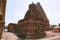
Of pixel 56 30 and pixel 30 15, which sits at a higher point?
pixel 30 15

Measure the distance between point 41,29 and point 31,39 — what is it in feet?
27.5

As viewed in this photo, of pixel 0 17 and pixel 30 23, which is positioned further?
pixel 30 23

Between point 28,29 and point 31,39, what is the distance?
648cm

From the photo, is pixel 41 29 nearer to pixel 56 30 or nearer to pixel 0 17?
pixel 56 30

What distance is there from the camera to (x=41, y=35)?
35.3 m

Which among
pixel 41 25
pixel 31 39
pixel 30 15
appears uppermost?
pixel 30 15

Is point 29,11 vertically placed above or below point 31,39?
above

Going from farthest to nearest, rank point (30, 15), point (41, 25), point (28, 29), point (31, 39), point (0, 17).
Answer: point (30, 15)
point (41, 25)
point (28, 29)
point (31, 39)
point (0, 17)

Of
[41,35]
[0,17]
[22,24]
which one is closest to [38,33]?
[41,35]

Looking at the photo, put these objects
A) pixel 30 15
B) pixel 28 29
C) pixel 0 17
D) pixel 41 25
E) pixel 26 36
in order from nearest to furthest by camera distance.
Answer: pixel 0 17 < pixel 26 36 < pixel 28 29 < pixel 41 25 < pixel 30 15

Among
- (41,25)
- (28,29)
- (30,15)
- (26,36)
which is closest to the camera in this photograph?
(26,36)

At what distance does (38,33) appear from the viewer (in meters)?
35.5

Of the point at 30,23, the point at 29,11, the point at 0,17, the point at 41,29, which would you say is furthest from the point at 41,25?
the point at 0,17

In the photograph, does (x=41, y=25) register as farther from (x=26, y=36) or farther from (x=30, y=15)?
(x=26, y=36)
